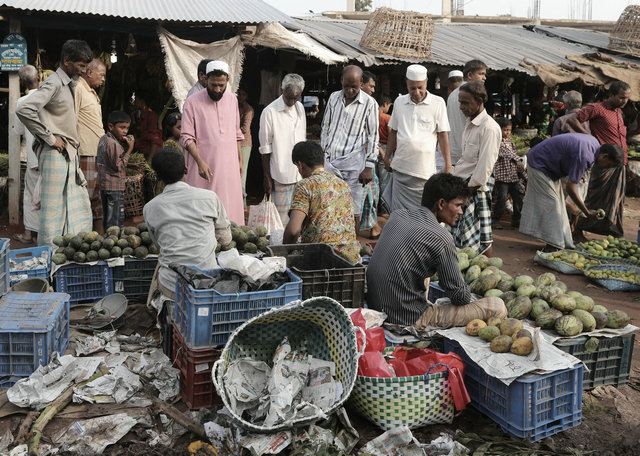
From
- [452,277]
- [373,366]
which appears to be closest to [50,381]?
[373,366]

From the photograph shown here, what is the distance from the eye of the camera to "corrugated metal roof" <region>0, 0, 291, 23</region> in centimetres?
784

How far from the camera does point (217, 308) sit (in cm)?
381

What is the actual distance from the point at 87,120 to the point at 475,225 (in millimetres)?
3938

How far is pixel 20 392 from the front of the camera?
386cm

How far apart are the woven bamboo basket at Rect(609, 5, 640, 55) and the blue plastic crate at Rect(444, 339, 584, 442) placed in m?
13.4

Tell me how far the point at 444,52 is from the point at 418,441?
9.41 meters

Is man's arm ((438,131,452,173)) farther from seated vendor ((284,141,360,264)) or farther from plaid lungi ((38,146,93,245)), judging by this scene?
plaid lungi ((38,146,93,245))

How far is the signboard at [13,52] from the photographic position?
323 inches

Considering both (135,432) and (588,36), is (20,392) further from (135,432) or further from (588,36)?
(588,36)

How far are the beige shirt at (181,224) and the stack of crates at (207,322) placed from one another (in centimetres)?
46

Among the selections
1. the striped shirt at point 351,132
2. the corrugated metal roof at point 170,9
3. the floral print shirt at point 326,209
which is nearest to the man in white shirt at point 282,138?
the striped shirt at point 351,132

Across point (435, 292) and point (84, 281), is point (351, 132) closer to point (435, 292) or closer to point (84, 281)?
point (435, 292)

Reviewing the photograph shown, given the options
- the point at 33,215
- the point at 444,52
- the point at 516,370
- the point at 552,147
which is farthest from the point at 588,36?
the point at 516,370

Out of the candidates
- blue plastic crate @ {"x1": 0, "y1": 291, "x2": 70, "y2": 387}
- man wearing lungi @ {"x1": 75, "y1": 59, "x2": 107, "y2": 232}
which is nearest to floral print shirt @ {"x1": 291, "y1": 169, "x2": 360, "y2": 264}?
blue plastic crate @ {"x1": 0, "y1": 291, "x2": 70, "y2": 387}
